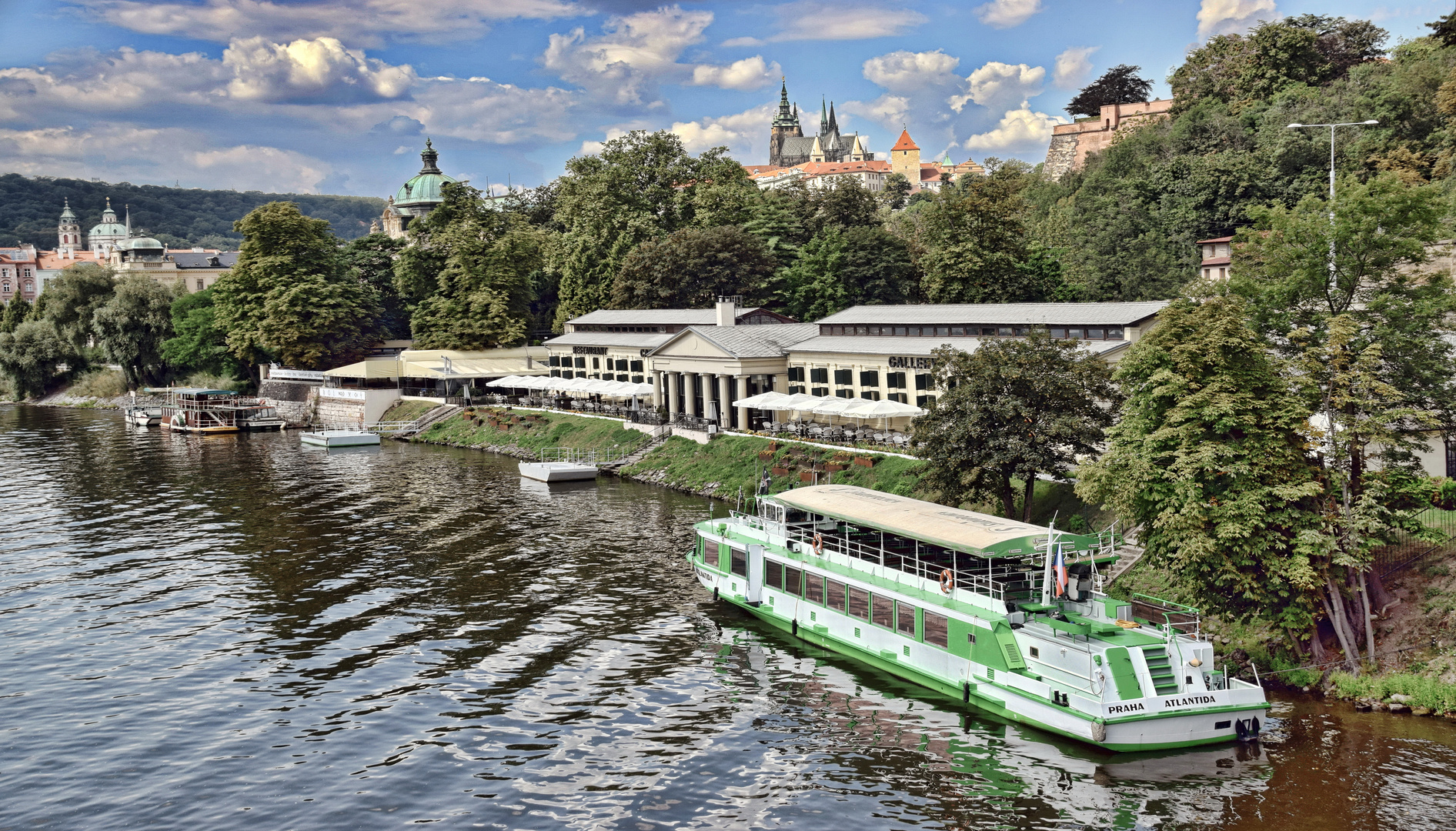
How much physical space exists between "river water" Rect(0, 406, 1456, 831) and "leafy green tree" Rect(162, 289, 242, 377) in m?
87.4

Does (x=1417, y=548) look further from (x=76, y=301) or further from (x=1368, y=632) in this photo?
(x=76, y=301)

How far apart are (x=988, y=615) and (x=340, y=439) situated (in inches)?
3413

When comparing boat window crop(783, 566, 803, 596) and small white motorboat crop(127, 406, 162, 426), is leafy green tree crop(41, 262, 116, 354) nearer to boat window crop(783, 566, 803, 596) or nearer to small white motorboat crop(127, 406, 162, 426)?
small white motorboat crop(127, 406, 162, 426)

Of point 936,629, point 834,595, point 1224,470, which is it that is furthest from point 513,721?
point 1224,470

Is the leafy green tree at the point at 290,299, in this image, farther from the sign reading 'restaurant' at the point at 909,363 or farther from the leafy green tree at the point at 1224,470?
the leafy green tree at the point at 1224,470

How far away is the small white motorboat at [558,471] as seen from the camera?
269 ft

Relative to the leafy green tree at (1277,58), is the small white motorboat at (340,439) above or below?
below

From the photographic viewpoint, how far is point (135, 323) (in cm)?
15075

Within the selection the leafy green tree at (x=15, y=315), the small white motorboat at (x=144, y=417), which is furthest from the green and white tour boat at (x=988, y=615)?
the leafy green tree at (x=15, y=315)

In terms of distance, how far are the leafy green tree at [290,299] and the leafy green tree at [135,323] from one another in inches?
627

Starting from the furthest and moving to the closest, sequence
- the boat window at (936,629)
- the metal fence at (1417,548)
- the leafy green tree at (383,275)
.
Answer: the leafy green tree at (383,275) < the boat window at (936,629) < the metal fence at (1417,548)

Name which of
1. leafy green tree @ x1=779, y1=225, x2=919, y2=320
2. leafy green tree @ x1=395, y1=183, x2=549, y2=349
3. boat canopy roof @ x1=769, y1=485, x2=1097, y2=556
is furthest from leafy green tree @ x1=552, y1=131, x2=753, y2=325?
boat canopy roof @ x1=769, y1=485, x2=1097, y2=556

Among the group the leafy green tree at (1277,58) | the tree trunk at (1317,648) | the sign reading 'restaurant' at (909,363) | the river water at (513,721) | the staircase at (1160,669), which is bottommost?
the river water at (513,721)

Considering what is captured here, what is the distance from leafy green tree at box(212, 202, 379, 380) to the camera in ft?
436
